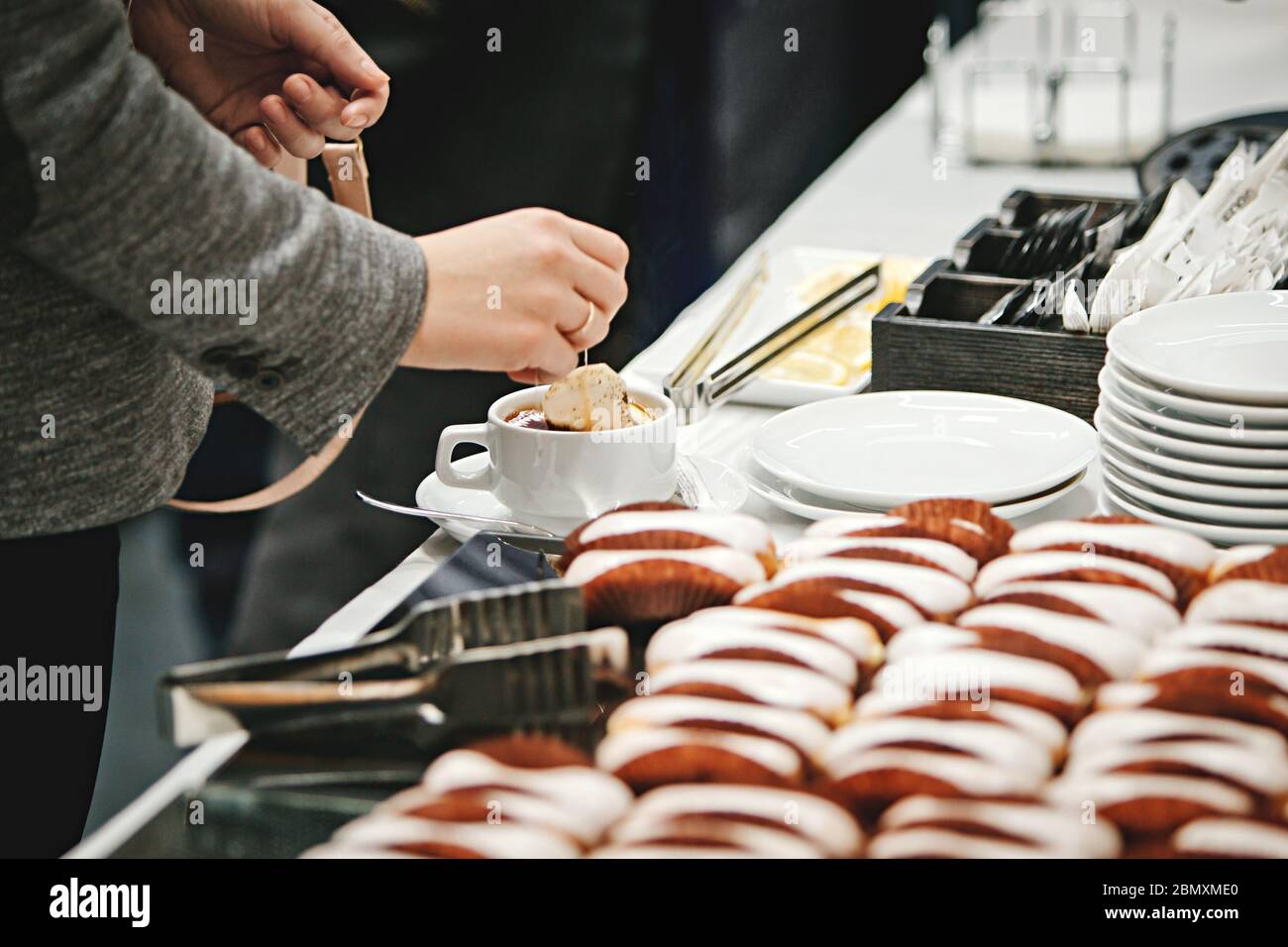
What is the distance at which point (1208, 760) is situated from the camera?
26.9 inches

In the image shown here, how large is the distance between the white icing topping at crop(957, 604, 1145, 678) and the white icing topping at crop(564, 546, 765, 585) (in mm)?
149

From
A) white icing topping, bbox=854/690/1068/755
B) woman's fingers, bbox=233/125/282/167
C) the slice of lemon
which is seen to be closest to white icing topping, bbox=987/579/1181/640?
white icing topping, bbox=854/690/1068/755

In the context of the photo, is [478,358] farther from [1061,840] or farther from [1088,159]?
[1088,159]

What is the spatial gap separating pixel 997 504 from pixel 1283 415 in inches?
8.4

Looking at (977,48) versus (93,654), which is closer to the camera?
(93,654)

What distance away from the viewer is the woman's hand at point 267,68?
1128 mm

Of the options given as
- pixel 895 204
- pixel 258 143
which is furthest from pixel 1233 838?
pixel 895 204

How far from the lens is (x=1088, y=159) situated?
2.46 metres

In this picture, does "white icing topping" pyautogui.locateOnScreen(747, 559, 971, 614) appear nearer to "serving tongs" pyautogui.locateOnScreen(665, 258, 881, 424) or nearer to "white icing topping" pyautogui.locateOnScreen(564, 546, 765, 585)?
"white icing topping" pyautogui.locateOnScreen(564, 546, 765, 585)

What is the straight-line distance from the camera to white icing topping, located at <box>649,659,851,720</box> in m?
0.75

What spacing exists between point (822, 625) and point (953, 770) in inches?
5.9

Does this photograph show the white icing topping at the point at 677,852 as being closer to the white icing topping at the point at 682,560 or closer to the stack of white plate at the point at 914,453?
the white icing topping at the point at 682,560
